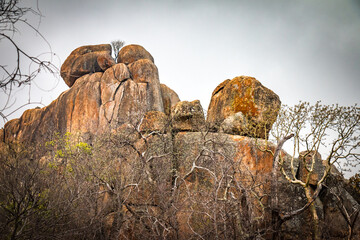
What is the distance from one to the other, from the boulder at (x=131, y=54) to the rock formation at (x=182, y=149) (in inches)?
4.5

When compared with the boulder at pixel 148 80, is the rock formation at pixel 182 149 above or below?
below

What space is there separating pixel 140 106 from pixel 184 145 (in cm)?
979

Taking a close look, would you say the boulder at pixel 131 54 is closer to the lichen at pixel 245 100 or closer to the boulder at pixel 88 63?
the boulder at pixel 88 63

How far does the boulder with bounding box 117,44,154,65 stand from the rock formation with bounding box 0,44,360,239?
12cm

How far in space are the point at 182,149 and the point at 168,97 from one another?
1363 cm

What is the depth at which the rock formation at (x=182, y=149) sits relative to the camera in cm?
711

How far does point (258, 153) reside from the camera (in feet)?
42.5

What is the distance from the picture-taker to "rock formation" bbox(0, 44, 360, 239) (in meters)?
7.11

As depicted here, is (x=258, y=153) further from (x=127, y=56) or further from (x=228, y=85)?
(x=127, y=56)

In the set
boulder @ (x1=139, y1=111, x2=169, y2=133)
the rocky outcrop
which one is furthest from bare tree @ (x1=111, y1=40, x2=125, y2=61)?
boulder @ (x1=139, y1=111, x2=169, y2=133)

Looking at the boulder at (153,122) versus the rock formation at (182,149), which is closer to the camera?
the rock formation at (182,149)

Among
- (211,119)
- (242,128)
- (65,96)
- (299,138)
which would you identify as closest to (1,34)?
(299,138)

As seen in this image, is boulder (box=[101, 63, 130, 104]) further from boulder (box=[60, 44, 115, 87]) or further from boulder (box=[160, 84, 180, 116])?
boulder (box=[160, 84, 180, 116])

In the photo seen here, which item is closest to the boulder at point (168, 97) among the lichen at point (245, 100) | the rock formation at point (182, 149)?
the rock formation at point (182, 149)
